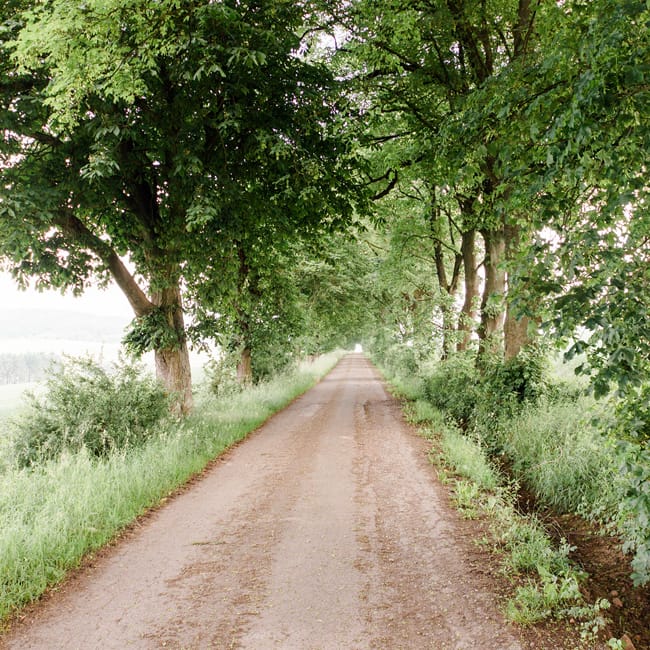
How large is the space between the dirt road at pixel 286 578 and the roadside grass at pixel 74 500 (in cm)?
27

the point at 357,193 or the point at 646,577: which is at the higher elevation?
the point at 357,193

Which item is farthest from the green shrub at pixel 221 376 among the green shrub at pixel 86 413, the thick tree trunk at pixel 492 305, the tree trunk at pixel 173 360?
the thick tree trunk at pixel 492 305

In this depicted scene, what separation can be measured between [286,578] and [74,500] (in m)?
2.99

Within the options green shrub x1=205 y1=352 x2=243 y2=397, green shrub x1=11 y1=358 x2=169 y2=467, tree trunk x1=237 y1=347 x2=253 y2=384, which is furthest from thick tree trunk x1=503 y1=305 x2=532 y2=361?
tree trunk x1=237 y1=347 x2=253 y2=384

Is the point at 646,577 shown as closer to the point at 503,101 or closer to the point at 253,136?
the point at 503,101

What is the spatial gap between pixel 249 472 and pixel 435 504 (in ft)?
11.9

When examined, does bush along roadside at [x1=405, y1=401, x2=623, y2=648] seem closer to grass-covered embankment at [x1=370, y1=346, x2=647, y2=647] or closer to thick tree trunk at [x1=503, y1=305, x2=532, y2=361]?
grass-covered embankment at [x1=370, y1=346, x2=647, y2=647]

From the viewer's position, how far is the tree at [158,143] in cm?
645

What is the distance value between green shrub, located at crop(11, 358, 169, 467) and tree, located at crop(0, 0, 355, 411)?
1436mm

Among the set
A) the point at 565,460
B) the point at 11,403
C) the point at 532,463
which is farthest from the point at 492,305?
the point at 11,403

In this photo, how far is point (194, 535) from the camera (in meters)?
5.65

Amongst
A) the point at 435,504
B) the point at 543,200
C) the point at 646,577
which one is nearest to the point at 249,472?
the point at 435,504

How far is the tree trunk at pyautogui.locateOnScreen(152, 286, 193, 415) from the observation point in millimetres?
10766

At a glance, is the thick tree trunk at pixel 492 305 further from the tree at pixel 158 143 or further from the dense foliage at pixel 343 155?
the tree at pixel 158 143
